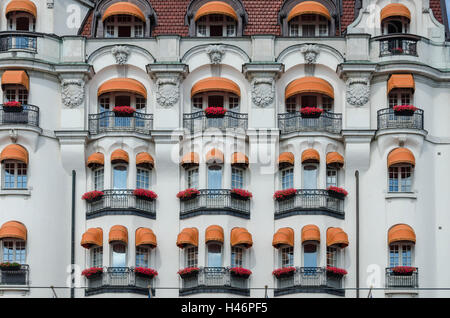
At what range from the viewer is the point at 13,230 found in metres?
69.2

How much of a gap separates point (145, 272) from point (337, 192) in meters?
8.75

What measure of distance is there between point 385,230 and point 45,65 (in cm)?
1620

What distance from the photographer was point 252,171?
7131 centimetres

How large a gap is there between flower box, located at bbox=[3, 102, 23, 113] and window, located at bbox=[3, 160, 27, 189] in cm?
228

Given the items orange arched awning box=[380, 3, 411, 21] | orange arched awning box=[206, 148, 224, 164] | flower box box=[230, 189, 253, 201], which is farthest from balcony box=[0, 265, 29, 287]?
orange arched awning box=[380, 3, 411, 21]

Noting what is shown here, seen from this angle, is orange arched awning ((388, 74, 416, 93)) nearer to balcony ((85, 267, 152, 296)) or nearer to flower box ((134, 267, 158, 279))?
flower box ((134, 267, 158, 279))

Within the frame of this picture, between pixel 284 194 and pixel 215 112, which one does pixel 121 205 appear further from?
pixel 284 194

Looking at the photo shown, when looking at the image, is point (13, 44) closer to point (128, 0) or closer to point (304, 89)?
point (128, 0)

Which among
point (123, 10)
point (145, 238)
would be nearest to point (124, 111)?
point (123, 10)

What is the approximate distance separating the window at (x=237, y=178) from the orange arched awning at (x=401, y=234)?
6.74 m

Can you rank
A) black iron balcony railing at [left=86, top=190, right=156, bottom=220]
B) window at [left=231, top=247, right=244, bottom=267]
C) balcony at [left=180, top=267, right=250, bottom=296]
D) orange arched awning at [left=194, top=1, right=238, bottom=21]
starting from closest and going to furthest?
balcony at [left=180, top=267, right=250, bottom=296]
window at [left=231, top=247, right=244, bottom=267]
black iron balcony railing at [left=86, top=190, right=156, bottom=220]
orange arched awning at [left=194, top=1, right=238, bottom=21]

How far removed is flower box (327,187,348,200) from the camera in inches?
2771

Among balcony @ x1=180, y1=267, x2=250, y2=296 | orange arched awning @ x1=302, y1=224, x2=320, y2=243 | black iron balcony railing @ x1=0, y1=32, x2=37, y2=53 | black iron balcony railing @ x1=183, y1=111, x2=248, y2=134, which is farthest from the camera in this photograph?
black iron balcony railing @ x1=0, y1=32, x2=37, y2=53
